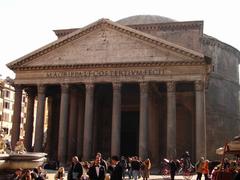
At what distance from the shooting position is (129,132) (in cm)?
3181

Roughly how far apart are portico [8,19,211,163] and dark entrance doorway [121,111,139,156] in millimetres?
284

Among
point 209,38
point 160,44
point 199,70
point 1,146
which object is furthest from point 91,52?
point 1,146

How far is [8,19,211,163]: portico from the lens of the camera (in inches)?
962

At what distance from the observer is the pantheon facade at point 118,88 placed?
24.6m

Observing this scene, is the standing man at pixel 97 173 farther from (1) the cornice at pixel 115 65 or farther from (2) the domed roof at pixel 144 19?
(2) the domed roof at pixel 144 19

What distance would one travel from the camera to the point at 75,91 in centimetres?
2925

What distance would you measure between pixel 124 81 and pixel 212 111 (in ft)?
47.1

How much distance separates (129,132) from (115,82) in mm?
7395

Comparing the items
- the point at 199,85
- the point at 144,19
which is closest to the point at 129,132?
the point at 199,85

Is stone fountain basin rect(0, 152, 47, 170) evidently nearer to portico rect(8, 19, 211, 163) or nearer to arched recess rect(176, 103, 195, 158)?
portico rect(8, 19, 211, 163)

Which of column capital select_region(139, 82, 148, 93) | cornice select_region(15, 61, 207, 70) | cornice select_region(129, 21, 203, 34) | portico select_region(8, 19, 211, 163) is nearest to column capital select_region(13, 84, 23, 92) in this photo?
portico select_region(8, 19, 211, 163)

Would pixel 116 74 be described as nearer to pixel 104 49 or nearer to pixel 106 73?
pixel 106 73

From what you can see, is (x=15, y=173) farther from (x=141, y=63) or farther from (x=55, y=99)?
(x=55, y=99)

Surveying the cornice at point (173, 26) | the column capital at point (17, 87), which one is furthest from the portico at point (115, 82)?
the cornice at point (173, 26)
